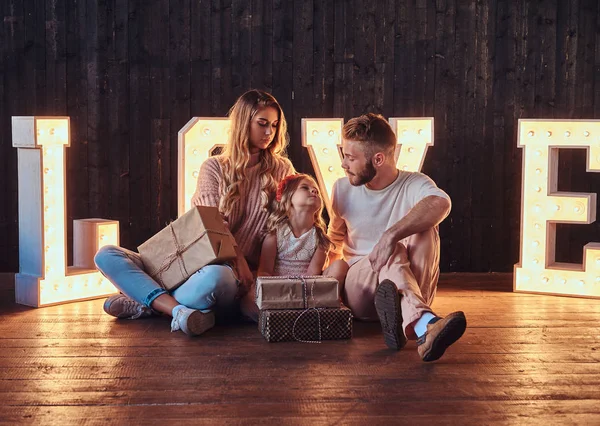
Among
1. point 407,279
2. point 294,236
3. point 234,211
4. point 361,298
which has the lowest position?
point 361,298

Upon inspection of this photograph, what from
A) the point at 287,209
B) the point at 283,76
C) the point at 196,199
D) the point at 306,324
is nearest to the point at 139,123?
the point at 283,76

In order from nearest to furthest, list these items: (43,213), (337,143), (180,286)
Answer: (180,286)
(43,213)
(337,143)

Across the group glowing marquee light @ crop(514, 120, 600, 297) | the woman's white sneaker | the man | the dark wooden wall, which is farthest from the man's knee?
the dark wooden wall

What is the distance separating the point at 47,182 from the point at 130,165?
1072 millimetres

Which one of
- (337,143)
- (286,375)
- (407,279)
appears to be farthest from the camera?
(337,143)

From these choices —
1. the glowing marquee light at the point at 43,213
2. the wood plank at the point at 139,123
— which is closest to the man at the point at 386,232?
the glowing marquee light at the point at 43,213

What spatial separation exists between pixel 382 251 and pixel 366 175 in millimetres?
396

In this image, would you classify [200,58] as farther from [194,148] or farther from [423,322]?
[423,322]

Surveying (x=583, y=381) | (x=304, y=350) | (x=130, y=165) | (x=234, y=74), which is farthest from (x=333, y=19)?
(x=583, y=381)

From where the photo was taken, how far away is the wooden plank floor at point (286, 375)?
2479mm

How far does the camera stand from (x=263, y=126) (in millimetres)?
3902

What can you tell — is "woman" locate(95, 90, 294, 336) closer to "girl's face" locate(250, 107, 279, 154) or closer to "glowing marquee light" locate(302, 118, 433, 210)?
"girl's face" locate(250, 107, 279, 154)

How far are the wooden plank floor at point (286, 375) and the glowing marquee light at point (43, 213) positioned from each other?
0.24m

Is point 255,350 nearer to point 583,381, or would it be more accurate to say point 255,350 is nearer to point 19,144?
point 583,381
